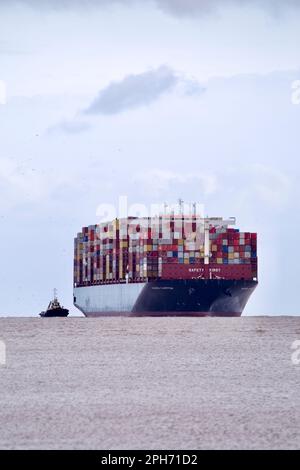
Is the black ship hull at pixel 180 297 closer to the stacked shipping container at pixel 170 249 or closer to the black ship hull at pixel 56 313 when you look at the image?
the stacked shipping container at pixel 170 249

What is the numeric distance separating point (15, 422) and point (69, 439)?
85.4 inches

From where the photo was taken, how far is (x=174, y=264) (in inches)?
5241

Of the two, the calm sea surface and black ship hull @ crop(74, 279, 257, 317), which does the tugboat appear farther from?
the calm sea surface

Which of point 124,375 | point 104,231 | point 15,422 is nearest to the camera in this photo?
point 15,422

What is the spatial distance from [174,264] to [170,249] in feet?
7.80

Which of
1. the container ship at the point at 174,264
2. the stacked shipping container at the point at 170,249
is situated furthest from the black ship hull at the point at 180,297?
the stacked shipping container at the point at 170,249

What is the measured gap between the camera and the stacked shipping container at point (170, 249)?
131 m

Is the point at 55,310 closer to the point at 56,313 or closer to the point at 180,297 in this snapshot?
the point at 56,313

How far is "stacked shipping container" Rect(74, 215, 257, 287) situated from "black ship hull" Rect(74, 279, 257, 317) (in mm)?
1150

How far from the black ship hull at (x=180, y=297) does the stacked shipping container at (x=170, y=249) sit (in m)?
1.15

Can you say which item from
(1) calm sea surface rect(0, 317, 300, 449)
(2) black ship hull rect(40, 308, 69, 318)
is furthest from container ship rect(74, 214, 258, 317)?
(1) calm sea surface rect(0, 317, 300, 449)

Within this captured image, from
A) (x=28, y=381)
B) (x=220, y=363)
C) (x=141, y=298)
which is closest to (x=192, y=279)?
(x=141, y=298)
